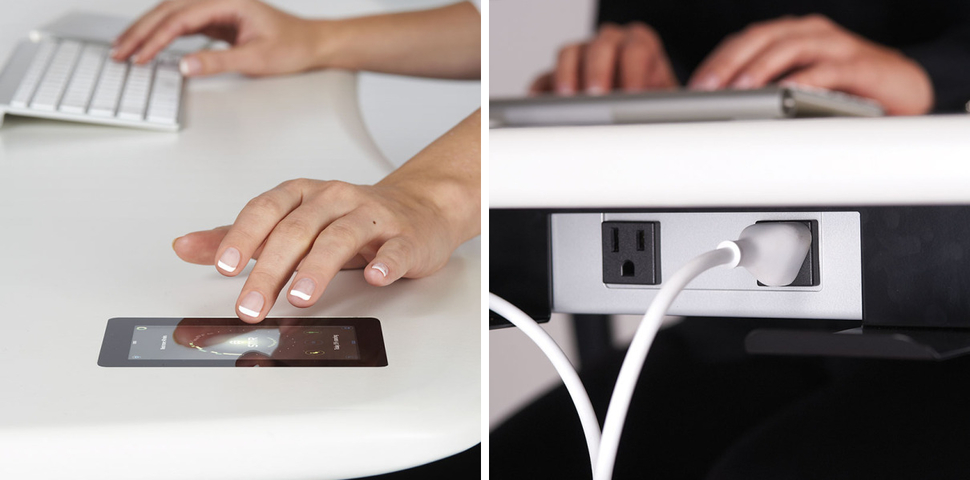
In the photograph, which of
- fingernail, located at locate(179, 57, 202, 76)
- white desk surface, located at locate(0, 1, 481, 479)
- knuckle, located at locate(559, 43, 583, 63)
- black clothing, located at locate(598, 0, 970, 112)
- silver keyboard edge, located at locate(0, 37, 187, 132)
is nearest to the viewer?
white desk surface, located at locate(0, 1, 481, 479)

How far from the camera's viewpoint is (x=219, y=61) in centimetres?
69

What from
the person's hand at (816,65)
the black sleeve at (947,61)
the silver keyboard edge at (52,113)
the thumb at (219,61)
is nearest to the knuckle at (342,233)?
the silver keyboard edge at (52,113)

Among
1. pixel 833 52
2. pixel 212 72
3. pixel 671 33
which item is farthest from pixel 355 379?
pixel 671 33

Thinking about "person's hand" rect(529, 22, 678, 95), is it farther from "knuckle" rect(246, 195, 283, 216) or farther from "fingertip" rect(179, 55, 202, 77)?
"knuckle" rect(246, 195, 283, 216)

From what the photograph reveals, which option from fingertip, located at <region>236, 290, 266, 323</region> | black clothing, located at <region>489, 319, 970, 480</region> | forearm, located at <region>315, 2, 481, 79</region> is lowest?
black clothing, located at <region>489, 319, 970, 480</region>

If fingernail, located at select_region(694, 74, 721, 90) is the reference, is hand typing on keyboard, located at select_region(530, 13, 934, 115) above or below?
above

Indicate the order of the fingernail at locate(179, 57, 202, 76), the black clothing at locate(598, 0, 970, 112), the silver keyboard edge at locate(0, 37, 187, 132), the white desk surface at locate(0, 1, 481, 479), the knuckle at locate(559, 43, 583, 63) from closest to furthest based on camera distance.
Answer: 1. the white desk surface at locate(0, 1, 481, 479)
2. the silver keyboard edge at locate(0, 37, 187, 132)
3. the fingernail at locate(179, 57, 202, 76)
4. the knuckle at locate(559, 43, 583, 63)
5. the black clothing at locate(598, 0, 970, 112)

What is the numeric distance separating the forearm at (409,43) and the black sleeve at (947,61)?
52 centimetres

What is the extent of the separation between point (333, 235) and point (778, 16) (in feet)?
3.67

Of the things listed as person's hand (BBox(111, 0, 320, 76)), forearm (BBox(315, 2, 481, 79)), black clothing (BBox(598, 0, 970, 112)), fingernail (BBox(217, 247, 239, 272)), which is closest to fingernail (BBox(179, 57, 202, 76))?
person's hand (BBox(111, 0, 320, 76))

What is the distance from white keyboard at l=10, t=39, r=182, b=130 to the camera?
1.81ft

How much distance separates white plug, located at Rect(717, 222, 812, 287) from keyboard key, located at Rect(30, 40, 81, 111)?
467mm

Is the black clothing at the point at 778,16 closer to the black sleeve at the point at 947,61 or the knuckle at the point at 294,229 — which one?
the black sleeve at the point at 947,61

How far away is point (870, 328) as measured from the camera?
294 millimetres
